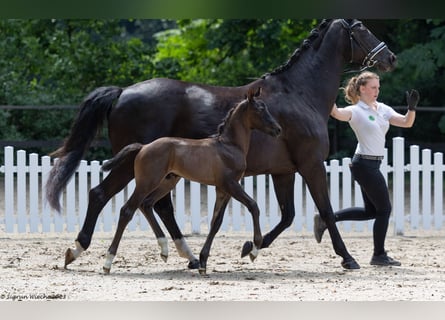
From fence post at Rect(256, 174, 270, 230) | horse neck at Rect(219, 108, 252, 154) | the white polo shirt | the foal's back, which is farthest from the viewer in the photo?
fence post at Rect(256, 174, 270, 230)

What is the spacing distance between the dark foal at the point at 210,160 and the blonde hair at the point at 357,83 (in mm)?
1024

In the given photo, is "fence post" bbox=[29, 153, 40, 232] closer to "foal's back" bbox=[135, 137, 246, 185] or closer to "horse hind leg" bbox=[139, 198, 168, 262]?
"horse hind leg" bbox=[139, 198, 168, 262]

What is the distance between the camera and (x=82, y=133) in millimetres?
6523

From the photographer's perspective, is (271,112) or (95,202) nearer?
(95,202)

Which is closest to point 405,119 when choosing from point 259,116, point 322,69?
point 322,69

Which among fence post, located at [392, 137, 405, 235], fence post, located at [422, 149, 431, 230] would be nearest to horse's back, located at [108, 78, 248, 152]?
fence post, located at [392, 137, 405, 235]

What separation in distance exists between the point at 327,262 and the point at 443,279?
4.31ft

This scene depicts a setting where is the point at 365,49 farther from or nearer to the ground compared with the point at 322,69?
farther from the ground

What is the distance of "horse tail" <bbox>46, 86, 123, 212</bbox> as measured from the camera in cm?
641

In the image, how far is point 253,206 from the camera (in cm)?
572

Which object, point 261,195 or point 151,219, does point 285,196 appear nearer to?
point 151,219

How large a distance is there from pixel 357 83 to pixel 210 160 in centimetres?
151
